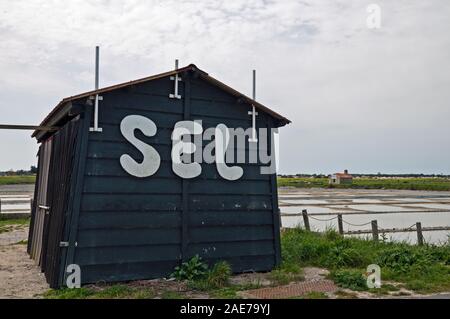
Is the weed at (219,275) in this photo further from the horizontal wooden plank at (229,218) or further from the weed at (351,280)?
the weed at (351,280)

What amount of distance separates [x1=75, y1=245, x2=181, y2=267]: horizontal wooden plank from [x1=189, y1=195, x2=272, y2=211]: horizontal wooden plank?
3.02ft

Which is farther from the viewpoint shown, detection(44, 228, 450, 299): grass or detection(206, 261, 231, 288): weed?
detection(206, 261, 231, 288): weed

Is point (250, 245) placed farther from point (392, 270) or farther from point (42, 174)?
point (42, 174)

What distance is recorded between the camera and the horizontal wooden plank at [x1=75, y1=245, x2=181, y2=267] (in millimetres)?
8031

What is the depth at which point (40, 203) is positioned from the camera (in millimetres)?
11422

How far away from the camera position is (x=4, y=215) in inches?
835

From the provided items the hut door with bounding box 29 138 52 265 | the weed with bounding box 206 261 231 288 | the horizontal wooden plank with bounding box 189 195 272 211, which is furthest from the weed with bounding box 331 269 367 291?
the hut door with bounding box 29 138 52 265

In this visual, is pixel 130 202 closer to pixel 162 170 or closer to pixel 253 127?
pixel 162 170

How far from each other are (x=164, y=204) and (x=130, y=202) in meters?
0.65

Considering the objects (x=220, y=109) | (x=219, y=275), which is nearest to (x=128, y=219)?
(x=219, y=275)

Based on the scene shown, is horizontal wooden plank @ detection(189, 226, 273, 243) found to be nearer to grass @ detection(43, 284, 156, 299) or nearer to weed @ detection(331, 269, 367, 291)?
grass @ detection(43, 284, 156, 299)

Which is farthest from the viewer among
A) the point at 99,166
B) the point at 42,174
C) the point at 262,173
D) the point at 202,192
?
the point at 42,174
